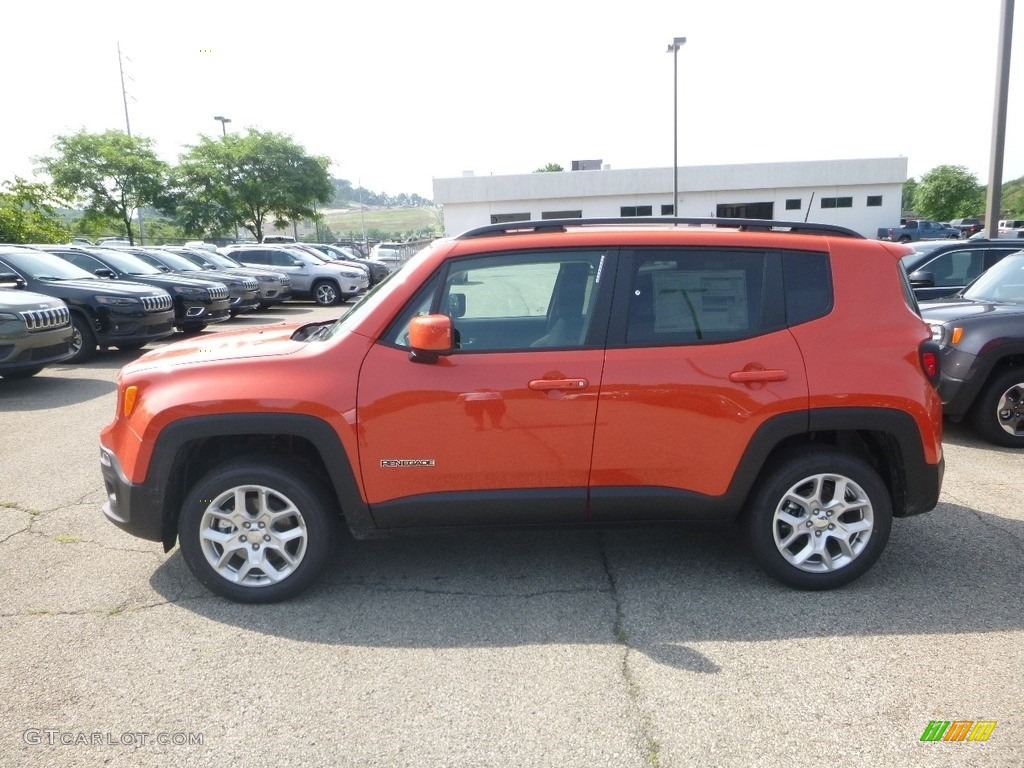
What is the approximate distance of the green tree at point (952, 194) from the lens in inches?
2510

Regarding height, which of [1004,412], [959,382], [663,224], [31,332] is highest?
[663,224]

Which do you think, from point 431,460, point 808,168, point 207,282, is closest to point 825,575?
point 431,460

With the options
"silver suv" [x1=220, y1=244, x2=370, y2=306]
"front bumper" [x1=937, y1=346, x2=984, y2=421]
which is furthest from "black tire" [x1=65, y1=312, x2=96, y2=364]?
"front bumper" [x1=937, y1=346, x2=984, y2=421]

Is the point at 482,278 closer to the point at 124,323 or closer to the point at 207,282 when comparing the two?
the point at 124,323

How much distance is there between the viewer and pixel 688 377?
386 cm

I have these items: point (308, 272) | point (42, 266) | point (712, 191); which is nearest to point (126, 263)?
point (42, 266)

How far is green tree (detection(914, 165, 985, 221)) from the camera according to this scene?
63.8 meters

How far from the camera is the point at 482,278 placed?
4.05 m

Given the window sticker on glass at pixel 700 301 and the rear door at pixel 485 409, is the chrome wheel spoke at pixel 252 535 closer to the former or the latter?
the rear door at pixel 485 409

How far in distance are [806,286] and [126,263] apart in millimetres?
14062

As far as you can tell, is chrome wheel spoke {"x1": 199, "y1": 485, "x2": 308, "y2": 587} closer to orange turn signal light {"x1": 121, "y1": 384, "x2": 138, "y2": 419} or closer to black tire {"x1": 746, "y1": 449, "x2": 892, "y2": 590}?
orange turn signal light {"x1": 121, "y1": 384, "x2": 138, "y2": 419}

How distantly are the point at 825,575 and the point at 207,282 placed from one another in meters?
13.6

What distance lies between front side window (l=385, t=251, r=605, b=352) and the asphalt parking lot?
1.31 m

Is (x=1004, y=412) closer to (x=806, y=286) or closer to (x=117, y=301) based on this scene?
(x=806, y=286)
